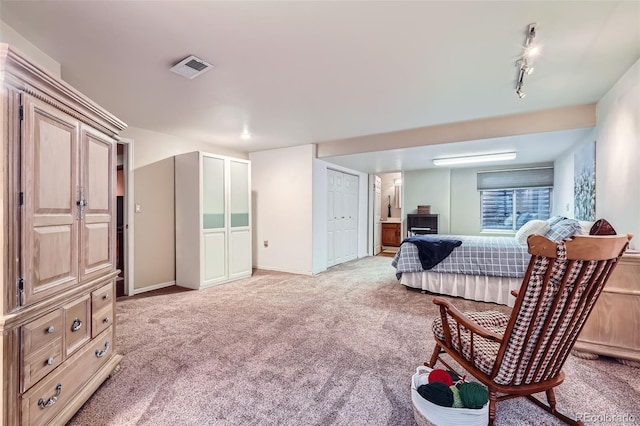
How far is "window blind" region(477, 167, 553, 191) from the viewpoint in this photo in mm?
5590

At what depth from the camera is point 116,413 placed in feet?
5.26

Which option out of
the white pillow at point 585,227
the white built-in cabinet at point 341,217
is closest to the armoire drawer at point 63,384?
the white built-in cabinet at point 341,217

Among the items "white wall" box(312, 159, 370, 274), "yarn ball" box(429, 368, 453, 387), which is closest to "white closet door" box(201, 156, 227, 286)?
"white wall" box(312, 159, 370, 274)

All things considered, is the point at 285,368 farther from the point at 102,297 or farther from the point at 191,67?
the point at 191,67

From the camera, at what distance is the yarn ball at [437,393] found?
1.34 m

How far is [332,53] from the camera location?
212cm

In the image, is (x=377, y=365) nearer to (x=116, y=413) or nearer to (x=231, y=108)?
(x=116, y=413)

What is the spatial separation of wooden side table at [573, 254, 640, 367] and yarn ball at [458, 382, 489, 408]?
4.92ft

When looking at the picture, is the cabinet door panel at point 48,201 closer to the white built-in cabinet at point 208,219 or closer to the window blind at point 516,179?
the white built-in cabinet at point 208,219

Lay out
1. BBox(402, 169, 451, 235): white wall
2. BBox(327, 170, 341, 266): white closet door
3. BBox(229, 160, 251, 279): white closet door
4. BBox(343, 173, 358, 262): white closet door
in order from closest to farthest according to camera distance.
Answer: BBox(229, 160, 251, 279): white closet door, BBox(327, 170, 341, 266): white closet door, BBox(343, 173, 358, 262): white closet door, BBox(402, 169, 451, 235): white wall

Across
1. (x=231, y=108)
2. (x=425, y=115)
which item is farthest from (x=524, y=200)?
(x=231, y=108)

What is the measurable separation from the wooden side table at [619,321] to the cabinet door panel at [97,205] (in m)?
3.52

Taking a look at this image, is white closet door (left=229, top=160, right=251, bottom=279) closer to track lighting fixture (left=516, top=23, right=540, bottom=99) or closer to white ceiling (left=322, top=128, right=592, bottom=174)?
white ceiling (left=322, top=128, right=592, bottom=174)

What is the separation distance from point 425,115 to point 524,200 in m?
4.03
